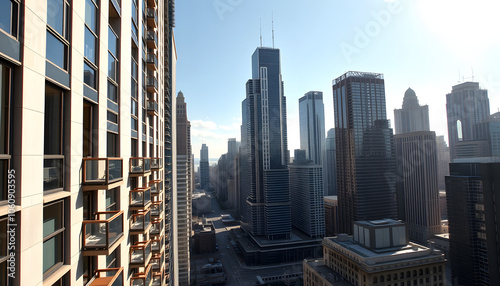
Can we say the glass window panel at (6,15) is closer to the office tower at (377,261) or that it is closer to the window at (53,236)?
the window at (53,236)

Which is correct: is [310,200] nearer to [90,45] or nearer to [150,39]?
[150,39]

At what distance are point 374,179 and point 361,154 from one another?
8.87 m


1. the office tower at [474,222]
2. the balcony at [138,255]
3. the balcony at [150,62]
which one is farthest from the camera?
the office tower at [474,222]

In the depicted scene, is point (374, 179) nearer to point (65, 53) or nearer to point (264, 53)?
point (264, 53)

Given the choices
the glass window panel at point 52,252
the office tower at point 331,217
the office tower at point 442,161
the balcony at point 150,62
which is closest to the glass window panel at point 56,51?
the glass window panel at point 52,252

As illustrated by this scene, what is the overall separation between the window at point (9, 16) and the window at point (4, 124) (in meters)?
0.57

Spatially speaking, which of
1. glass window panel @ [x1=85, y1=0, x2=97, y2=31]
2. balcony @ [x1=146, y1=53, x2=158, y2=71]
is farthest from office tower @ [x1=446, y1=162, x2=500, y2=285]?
glass window panel @ [x1=85, y1=0, x2=97, y2=31]

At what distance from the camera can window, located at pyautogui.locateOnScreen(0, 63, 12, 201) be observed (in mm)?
3709

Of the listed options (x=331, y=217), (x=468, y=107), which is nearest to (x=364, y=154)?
(x=331, y=217)

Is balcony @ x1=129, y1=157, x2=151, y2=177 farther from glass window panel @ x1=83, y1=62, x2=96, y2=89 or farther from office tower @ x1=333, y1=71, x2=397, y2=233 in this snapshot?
office tower @ x1=333, y1=71, x2=397, y2=233

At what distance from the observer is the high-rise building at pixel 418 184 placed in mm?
97000

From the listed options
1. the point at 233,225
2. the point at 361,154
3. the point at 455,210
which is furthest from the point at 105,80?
the point at 233,225

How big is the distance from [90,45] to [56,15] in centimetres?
175

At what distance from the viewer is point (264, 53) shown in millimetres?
100188
